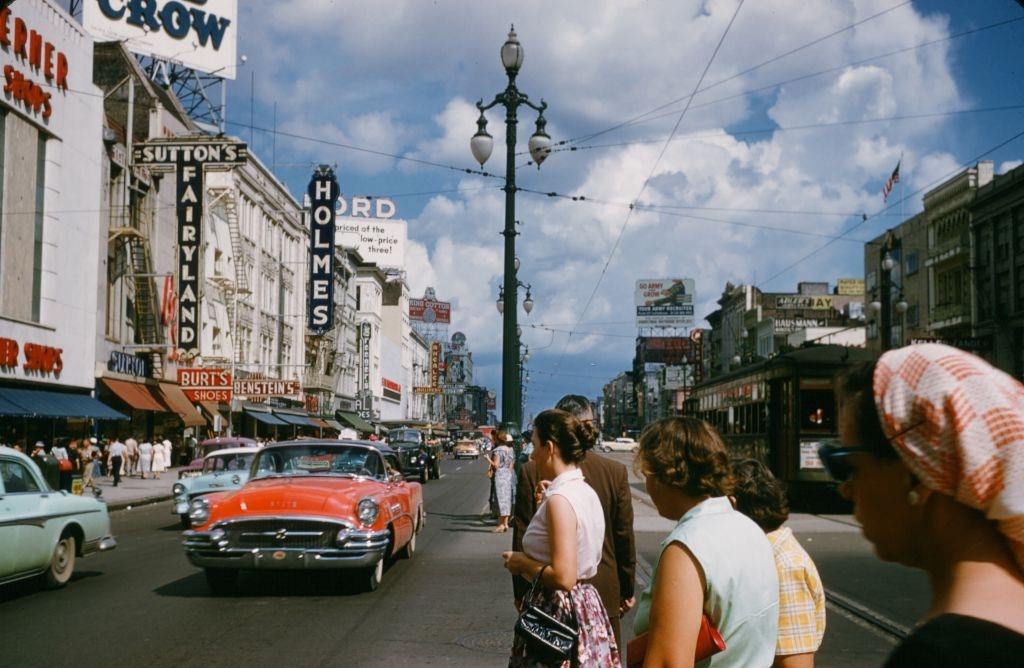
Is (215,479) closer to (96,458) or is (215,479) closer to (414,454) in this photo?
(96,458)

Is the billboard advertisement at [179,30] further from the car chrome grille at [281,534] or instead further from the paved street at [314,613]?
the car chrome grille at [281,534]

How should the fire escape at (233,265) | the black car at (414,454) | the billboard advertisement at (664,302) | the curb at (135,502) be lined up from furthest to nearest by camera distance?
the billboard advertisement at (664,302), the fire escape at (233,265), the black car at (414,454), the curb at (135,502)

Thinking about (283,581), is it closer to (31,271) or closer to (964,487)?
(964,487)

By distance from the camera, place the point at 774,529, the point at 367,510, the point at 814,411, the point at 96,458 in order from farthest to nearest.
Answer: the point at 96,458 → the point at 814,411 → the point at 367,510 → the point at 774,529

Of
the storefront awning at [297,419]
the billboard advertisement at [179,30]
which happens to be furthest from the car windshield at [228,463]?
the storefront awning at [297,419]

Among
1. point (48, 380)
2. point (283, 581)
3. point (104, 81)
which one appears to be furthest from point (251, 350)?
point (283, 581)

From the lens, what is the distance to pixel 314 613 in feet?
32.8

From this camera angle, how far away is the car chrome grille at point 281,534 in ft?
34.7

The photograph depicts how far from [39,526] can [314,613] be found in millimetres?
3155

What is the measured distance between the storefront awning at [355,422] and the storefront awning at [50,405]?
152 ft

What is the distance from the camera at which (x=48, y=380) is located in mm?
31375

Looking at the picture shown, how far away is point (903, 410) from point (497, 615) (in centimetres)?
892

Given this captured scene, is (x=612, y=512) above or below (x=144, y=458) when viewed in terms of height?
above

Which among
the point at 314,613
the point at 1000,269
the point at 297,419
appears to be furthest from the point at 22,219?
the point at 1000,269
